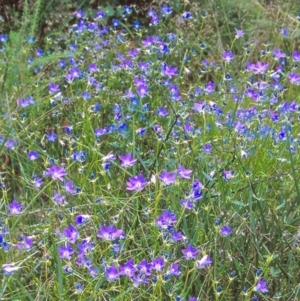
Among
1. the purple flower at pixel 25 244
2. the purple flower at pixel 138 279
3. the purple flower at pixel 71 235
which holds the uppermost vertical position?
the purple flower at pixel 71 235

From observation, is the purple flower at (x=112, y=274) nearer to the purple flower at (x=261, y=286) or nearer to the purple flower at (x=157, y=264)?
the purple flower at (x=157, y=264)

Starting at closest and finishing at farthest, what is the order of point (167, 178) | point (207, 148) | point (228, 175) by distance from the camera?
point (167, 178), point (228, 175), point (207, 148)

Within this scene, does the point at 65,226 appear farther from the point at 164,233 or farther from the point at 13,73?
the point at 13,73

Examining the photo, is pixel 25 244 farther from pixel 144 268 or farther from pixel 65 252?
pixel 144 268

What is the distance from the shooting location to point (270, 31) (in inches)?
156

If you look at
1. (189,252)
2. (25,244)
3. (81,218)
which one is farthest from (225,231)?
(25,244)

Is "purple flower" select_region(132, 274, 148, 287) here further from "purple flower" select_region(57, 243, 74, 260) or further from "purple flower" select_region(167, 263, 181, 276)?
"purple flower" select_region(57, 243, 74, 260)

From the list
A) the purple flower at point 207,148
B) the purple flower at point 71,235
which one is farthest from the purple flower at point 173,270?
the purple flower at point 207,148

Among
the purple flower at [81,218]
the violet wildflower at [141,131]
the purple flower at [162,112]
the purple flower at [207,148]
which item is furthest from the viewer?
the purple flower at [162,112]

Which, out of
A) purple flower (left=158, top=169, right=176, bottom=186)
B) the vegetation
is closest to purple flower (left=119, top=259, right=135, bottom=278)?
the vegetation

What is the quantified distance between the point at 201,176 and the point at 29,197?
2.10 feet

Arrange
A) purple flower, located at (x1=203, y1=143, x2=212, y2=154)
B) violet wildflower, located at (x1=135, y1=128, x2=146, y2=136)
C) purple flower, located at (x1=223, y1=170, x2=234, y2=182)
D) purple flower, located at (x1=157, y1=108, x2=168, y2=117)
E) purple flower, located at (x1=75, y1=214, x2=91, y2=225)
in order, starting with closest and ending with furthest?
1. purple flower, located at (x1=75, y1=214, x2=91, y2=225)
2. purple flower, located at (x1=223, y1=170, x2=234, y2=182)
3. purple flower, located at (x1=203, y1=143, x2=212, y2=154)
4. violet wildflower, located at (x1=135, y1=128, x2=146, y2=136)
5. purple flower, located at (x1=157, y1=108, x2=168, y2=117)

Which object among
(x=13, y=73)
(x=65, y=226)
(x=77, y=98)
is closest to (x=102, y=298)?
(x=65, y=226)

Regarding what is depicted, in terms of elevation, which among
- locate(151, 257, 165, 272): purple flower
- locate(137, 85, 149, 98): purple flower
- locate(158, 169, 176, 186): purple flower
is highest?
locate(158, 169, 176, 186): purple flower
